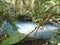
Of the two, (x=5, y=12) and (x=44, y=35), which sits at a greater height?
(x=5, y=12)

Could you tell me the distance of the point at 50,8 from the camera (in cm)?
72

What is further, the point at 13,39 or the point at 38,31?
the point at 38,31

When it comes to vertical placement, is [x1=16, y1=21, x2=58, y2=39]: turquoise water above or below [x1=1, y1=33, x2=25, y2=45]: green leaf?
below

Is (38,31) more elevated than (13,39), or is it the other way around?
(13,39)

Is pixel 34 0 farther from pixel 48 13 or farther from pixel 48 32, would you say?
pixel 48 13

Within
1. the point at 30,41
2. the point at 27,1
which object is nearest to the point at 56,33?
the point at 30,41

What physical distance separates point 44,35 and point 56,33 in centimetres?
74

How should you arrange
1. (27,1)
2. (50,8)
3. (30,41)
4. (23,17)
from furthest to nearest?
(23,17)
(27,1)
(30,41)
(50,8)

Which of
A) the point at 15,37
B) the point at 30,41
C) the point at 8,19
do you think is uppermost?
the point at 15,37

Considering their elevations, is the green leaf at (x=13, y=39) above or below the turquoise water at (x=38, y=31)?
above

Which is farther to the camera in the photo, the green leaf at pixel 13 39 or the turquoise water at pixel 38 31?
the turquoise water at pixel 38 31

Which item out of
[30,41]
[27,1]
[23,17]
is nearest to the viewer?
[30,41]

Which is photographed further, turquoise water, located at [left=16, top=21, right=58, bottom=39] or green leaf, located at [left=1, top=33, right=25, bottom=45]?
turquoise water, located at [left=16, top=21, right=58, bottom=39]

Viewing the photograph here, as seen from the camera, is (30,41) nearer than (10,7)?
Yes
